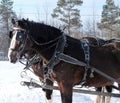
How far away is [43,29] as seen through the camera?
17.7ft

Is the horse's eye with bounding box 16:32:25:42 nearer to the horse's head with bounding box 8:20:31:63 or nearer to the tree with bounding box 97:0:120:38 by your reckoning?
the horse's head with bounding box 8:20:31:63

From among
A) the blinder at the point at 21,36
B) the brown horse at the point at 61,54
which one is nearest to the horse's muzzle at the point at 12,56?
the brown horse at the point at 61,54

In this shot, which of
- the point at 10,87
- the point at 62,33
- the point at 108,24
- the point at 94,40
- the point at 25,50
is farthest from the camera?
the point at 108,24

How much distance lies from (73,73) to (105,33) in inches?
1525

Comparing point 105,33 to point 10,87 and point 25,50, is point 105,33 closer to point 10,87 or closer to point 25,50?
point 10,87

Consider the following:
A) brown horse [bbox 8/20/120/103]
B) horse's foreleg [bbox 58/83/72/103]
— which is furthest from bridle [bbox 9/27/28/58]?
horse's foreleg [bbox 58/83/72/103]

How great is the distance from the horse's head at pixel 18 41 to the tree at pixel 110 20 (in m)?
37.8

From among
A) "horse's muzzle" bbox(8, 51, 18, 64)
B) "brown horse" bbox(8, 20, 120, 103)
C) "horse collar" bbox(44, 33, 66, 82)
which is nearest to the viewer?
"horse's muzzle" bbox(8, 51, 18, 64)

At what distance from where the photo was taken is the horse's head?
5020 mm

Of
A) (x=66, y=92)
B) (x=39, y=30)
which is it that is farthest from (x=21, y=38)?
(x=66, y=92)

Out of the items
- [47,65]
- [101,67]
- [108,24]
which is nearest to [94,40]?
[101,67]

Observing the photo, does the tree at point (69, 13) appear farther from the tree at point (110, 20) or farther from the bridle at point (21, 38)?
the bridle at point (21, 38)

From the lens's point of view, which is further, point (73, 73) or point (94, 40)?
point (94, 40)

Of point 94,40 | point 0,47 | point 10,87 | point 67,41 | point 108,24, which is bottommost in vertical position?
point 0,47
